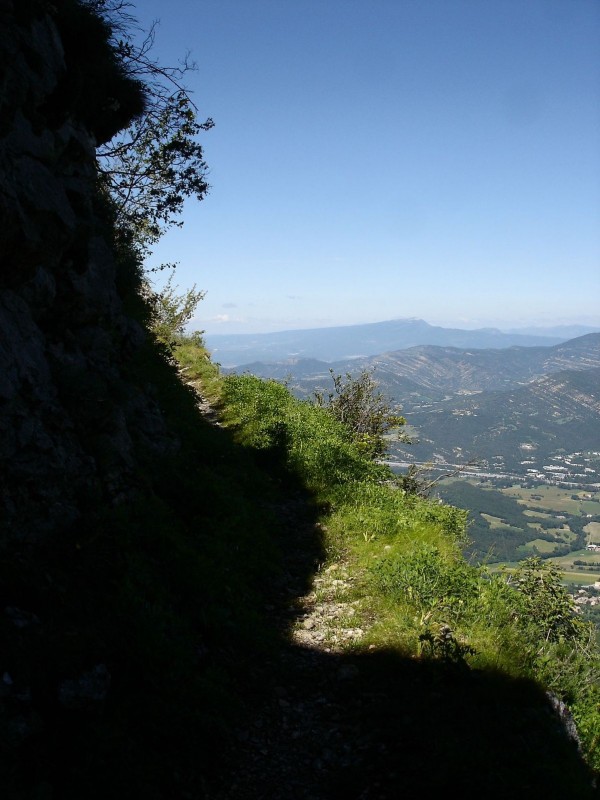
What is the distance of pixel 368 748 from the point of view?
15.6 feet

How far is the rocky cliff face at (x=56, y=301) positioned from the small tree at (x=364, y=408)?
1332 cm

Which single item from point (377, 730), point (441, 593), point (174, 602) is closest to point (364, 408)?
point (441, 593)

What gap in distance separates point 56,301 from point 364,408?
53.7 ft

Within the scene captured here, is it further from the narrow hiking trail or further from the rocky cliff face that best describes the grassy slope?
the rocky cliff face

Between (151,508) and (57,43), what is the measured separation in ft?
21.2

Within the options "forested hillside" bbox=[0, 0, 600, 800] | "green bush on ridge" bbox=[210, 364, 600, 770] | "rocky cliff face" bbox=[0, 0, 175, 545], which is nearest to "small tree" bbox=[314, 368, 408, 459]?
"green bush on ridge" bbox=[210, 364, 600, 770]

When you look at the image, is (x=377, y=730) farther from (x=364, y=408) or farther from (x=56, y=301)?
(x=364, y=408)

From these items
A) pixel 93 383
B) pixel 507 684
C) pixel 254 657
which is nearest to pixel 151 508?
pixel 93 383

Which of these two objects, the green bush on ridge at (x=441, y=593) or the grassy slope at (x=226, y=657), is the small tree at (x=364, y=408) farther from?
the grassy slope at (x=226, y=657)

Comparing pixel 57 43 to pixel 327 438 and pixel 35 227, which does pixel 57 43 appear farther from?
pixel 327 438

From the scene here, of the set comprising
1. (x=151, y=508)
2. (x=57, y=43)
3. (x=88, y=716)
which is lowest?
(x=88, y=716)

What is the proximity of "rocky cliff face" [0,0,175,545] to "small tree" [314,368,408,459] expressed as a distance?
13317 millimetres

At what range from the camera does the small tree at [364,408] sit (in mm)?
21377

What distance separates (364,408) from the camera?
22.3m
